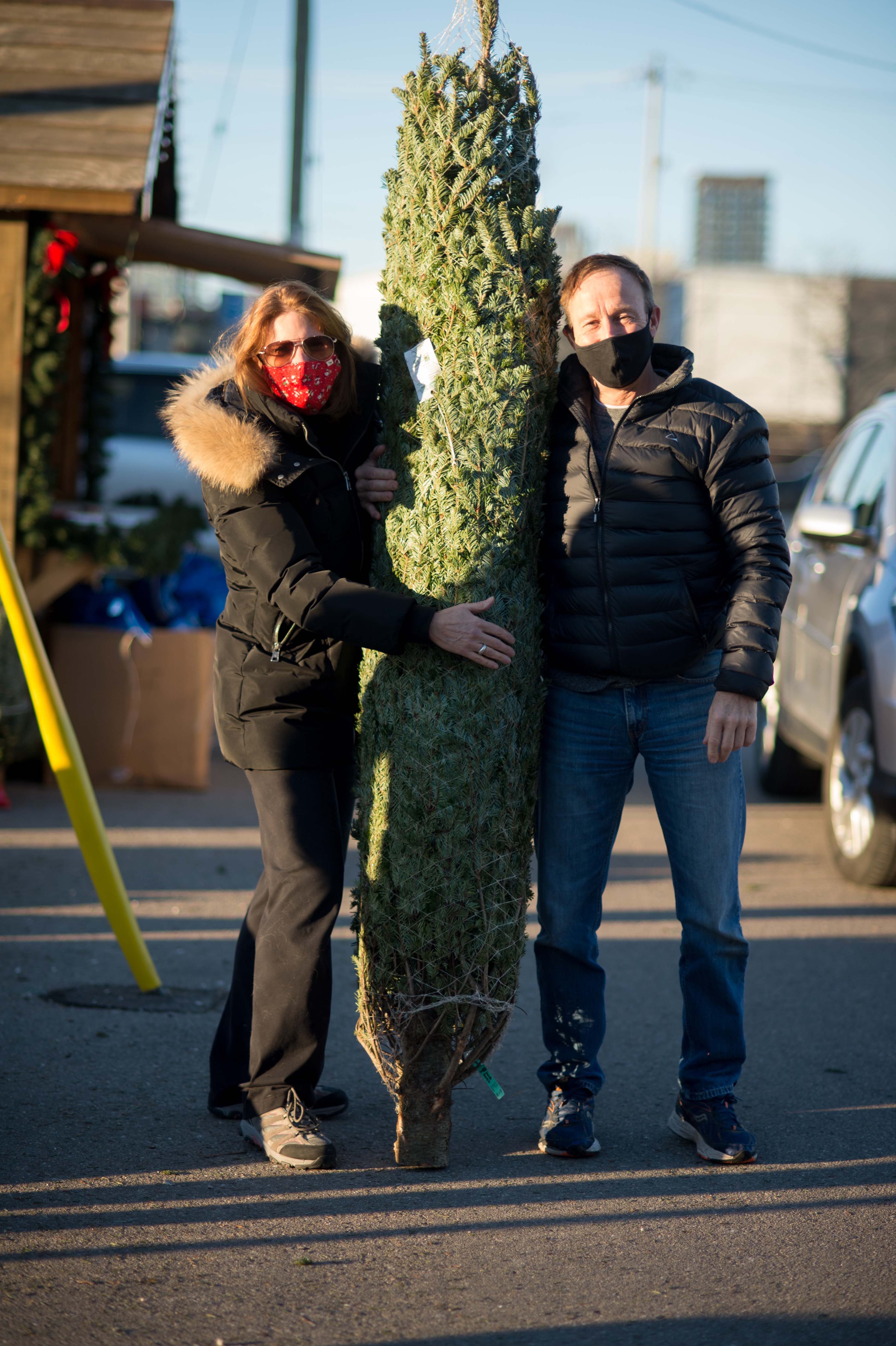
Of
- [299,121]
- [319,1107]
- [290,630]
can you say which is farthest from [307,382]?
[299,121]

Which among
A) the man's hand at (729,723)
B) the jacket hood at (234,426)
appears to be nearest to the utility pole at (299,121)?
the jacket hood at (234,426)

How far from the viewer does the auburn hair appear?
3457 millimetres

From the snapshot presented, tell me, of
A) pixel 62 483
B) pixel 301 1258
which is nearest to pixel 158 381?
pixel 62 483

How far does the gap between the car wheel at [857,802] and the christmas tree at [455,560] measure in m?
3.16

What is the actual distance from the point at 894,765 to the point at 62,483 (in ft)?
20.4

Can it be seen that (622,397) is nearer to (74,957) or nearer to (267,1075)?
(267,1075)

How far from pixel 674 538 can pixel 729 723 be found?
1.60 feet

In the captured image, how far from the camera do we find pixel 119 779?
827 centimetres

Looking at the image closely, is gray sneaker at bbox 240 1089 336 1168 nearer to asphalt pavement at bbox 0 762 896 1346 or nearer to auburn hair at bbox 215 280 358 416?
asphalt pavement at bbox 0 762 896 1346

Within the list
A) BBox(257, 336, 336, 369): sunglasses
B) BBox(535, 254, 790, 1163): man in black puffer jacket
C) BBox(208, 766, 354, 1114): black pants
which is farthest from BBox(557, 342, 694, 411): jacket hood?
BBox(208, 766, 354, 1114): black pants

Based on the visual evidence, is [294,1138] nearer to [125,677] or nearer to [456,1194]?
[456,1194]

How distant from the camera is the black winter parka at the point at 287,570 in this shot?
10.6 ft

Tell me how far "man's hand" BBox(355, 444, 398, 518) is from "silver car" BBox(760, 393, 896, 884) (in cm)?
318

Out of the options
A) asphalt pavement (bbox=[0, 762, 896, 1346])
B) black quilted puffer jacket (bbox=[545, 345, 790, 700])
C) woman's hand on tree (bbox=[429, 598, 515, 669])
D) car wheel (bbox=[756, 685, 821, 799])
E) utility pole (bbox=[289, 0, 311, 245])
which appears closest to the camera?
asphalt pavement (bbox=[0, 762, 896, 1346])
